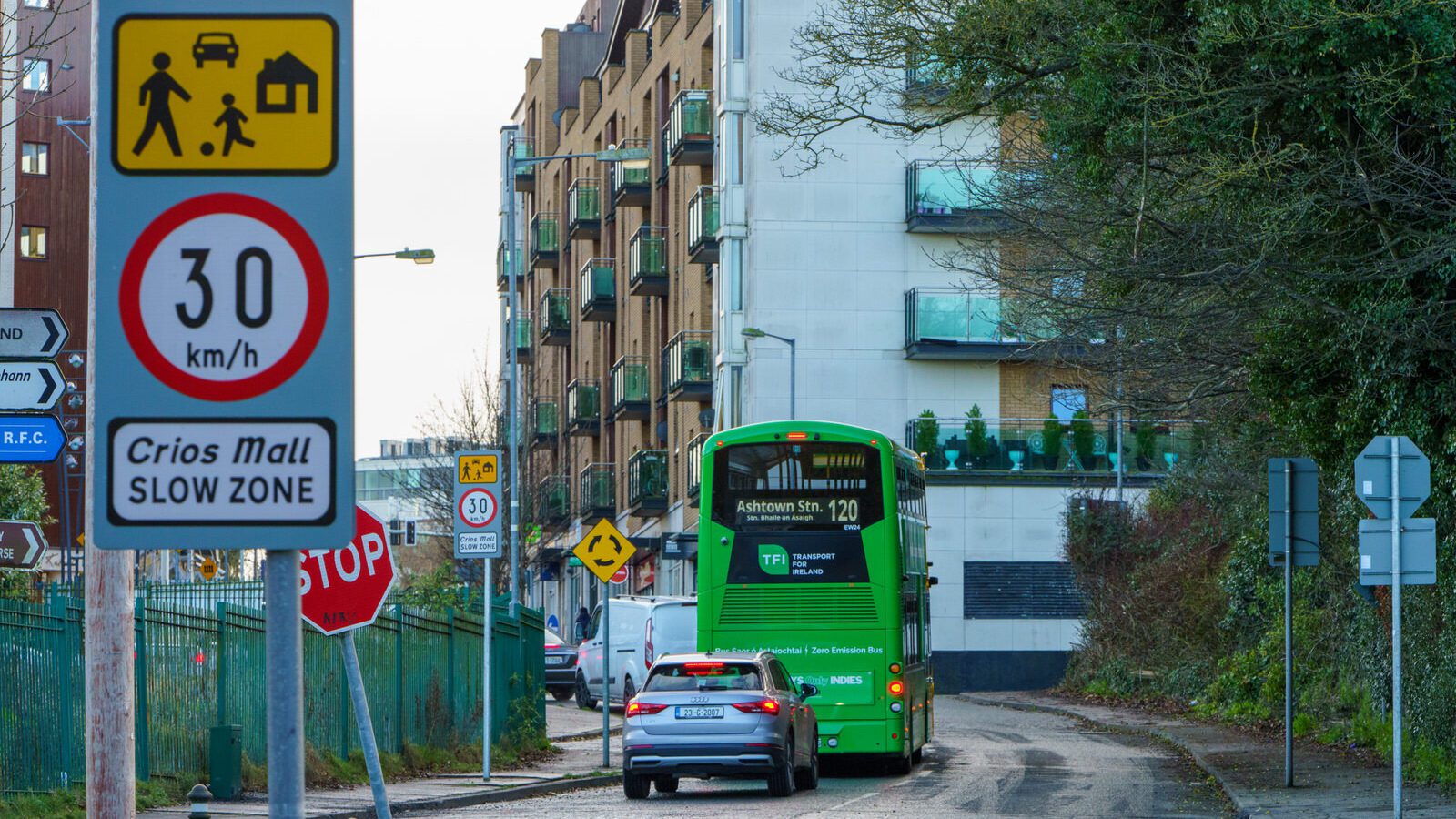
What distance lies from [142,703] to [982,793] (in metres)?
8.47

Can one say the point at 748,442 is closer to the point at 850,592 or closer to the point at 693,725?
the point at 850,592

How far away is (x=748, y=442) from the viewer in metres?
24.2

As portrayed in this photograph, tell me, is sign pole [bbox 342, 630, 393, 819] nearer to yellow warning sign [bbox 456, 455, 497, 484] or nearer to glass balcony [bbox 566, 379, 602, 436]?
yellow warning sign [bbox 456, 455, 497, 484]

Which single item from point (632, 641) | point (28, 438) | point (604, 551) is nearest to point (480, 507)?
point (604, 551)

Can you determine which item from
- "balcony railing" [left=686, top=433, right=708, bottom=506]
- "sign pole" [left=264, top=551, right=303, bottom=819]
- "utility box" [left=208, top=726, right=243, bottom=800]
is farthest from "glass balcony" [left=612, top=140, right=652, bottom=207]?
"sign pole" [left=264, top=551, right=303, bottom=819]

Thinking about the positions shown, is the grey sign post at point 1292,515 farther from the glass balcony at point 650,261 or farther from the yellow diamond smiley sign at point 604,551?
the glass balcony at point 650,261

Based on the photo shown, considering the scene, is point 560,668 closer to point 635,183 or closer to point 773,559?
point 773,559

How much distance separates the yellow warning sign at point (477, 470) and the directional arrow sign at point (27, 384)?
10.6 meters

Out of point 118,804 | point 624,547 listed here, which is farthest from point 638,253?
point 118,804

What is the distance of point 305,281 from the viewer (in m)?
3.84

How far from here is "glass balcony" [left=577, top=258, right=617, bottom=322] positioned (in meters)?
66.9

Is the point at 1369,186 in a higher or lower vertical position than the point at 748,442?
higher

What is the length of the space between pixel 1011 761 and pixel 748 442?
5380 mm

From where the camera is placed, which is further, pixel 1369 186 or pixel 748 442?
pixel 748 442
